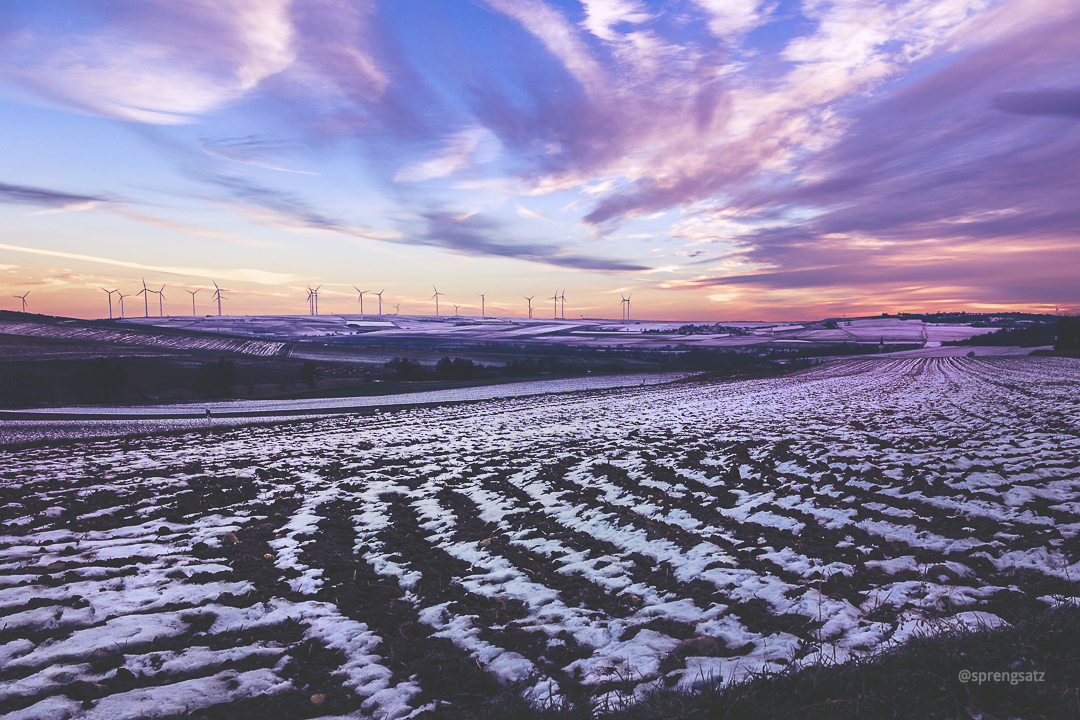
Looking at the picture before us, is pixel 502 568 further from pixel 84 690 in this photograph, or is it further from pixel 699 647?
pixel 84 690

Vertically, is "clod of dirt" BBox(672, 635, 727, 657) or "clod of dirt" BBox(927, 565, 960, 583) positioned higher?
"clod of dirt" BBox(927, 565, 960, 583)

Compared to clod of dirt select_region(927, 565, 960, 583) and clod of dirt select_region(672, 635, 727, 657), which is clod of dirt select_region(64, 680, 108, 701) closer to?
clod of dirt select_region(672, 635, 727, 657)

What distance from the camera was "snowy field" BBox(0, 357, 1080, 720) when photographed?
500 centimetres

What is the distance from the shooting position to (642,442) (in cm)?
1833

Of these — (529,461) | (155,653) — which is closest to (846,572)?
(155,653)

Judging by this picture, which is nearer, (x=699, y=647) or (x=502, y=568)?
(x=699, y=647)

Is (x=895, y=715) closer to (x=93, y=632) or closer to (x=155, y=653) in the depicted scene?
(x=155, y=653)

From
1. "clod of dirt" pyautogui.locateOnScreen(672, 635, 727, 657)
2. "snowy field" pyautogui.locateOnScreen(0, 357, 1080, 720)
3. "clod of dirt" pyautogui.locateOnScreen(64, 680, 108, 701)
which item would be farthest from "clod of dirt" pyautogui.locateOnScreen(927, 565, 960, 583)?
"clod of dirt" pyautogui.locateOnScreen(64, 680, 108, 701)

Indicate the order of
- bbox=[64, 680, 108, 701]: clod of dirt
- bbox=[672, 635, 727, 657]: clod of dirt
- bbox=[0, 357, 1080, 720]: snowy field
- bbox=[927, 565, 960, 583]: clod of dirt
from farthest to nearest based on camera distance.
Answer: bbox=[927, 565, 960, 583]: clod of dirt
bbox=[672, 635, 727, 657]: clod of dirt
bbox=[0, 357, 1080, 720]: snowy field
bbox=[64, 680, 108, 701]: clod of dirt

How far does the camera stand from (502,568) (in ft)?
25.6

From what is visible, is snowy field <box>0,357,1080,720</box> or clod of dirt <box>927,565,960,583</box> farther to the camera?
clod of dirt <box>927,565,960,583</box>

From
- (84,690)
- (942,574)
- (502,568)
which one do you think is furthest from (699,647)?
(84,690)

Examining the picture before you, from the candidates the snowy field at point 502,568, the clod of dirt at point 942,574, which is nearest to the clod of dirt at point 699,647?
the snowy field at point 502,568

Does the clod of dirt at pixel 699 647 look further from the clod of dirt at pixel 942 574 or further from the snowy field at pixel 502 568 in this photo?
the clod of dirt at pixel 942 574
